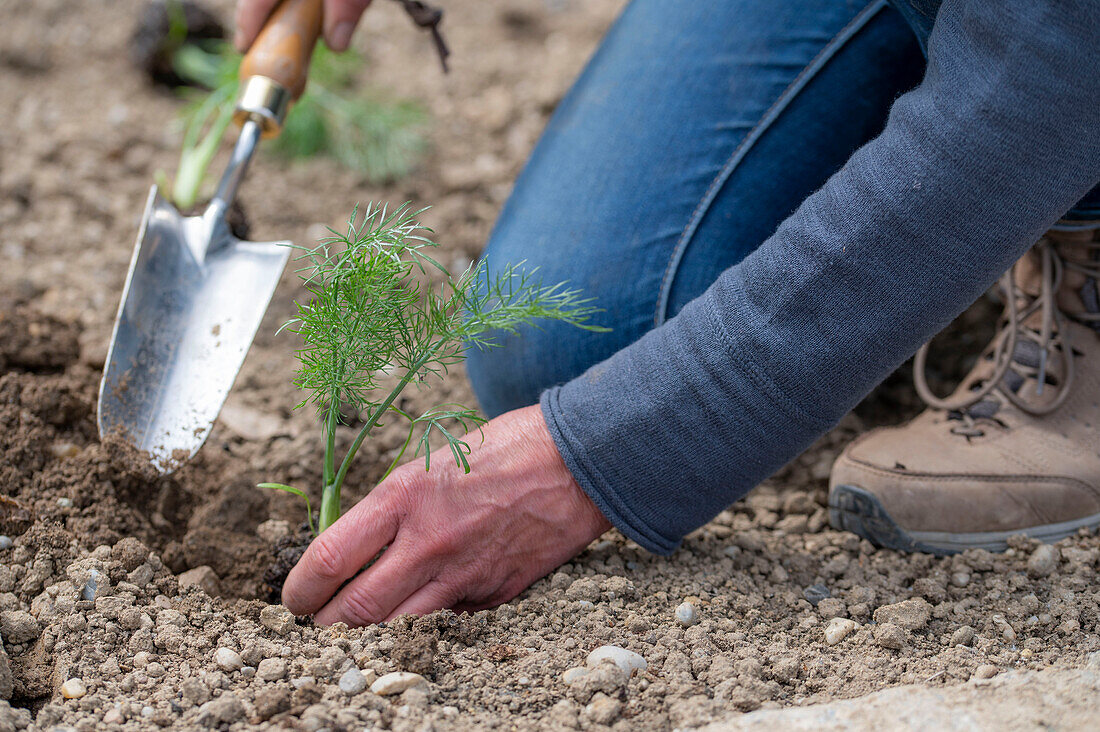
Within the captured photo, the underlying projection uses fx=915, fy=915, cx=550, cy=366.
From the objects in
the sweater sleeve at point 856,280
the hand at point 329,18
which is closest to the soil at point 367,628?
the sweater sleeve at point 856,280

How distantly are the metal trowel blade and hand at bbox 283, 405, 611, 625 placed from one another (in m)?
0.40

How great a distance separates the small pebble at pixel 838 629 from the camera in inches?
47.5

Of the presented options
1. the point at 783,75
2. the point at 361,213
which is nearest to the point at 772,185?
the point at 783,75

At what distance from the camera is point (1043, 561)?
53.3 inches

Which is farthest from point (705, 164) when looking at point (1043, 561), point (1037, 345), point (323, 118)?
point (323, 118)

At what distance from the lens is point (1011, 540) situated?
1.42 metres

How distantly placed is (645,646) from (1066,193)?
0.74 m

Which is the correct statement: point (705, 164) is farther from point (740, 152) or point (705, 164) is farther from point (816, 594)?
point (816, 594)

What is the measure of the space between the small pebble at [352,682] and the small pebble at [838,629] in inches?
23.7

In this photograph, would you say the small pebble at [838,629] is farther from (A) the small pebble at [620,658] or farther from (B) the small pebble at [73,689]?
(B) the small pebble at [73,689]

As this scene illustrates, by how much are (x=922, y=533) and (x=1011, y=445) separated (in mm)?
215

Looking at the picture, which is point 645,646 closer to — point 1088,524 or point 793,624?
point 793,624

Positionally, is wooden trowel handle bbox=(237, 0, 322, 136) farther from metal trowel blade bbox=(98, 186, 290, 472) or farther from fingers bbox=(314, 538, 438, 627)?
fingers bbox=(314, 538, 438, 627)

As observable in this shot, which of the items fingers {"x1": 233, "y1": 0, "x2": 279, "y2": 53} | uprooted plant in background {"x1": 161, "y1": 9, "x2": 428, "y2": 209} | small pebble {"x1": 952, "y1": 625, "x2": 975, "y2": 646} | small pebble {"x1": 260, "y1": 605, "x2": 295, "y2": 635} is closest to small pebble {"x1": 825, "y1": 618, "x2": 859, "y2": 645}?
small pebble {"x1": 952, "y1": 625, "x2": 975, "y2": 646}
